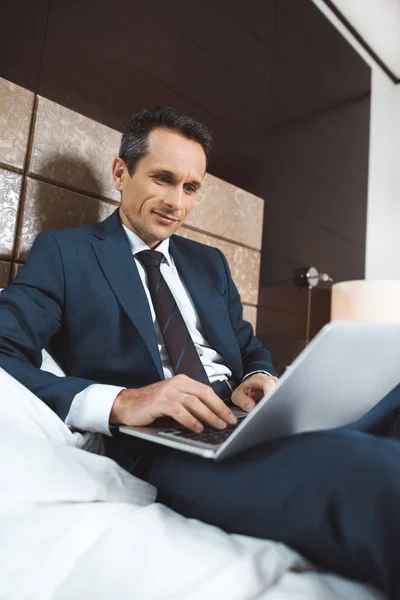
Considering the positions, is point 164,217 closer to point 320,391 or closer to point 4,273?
point 4,273

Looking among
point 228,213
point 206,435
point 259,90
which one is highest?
point 259,90

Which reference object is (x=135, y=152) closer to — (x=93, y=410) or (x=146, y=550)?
(x=93, y=410)

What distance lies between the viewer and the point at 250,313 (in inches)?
95.6

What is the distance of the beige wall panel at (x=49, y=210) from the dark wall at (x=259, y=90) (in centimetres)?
33

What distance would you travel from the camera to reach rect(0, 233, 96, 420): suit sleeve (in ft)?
3.48

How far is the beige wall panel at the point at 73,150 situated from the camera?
1.62 meters

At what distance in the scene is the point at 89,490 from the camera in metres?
0.81

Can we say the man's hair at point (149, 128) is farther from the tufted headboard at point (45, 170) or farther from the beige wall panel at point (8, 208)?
the beige wall panel at point (8, 208)

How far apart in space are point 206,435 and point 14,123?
1.19 meters

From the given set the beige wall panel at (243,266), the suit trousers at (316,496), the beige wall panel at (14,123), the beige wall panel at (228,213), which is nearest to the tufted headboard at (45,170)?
the beige wall panel at (14,123)

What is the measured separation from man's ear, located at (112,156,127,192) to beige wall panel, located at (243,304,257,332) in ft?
3.23

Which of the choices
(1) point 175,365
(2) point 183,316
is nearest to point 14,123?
(2) point 183,316

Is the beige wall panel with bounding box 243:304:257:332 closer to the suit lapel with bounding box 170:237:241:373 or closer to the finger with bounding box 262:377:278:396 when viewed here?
the suit lapel with bounding box 170:237:241:373

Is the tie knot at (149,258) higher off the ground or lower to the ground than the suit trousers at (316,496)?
higher
